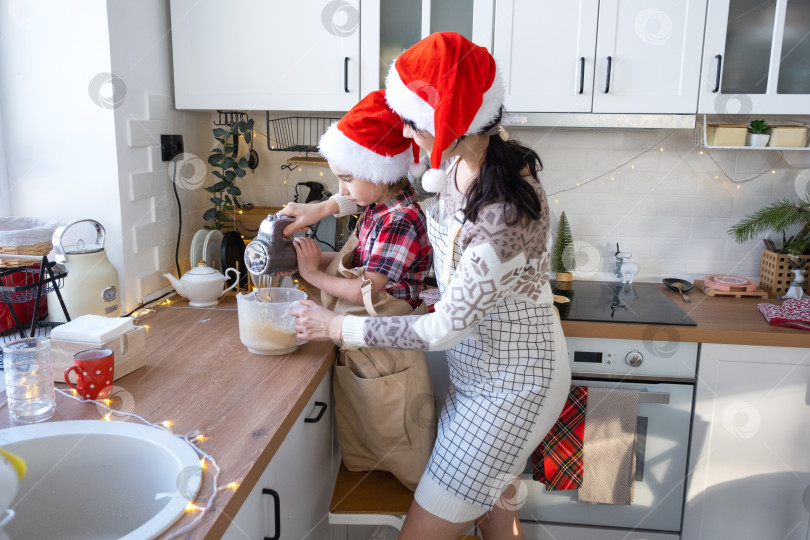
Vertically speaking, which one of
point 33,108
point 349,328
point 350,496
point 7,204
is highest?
point 33,108

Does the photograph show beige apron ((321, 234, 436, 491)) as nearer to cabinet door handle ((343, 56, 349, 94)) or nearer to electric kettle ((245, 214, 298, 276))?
electric kettle ((245, 214, 298, 276))

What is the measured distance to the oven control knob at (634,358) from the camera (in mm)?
1893

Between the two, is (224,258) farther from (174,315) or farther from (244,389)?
(244,389)

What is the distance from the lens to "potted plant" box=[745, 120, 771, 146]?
81.4 inches

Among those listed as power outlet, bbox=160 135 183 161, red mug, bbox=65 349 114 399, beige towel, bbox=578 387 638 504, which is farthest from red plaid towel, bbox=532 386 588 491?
power outlet, bbox=160 135 183 161

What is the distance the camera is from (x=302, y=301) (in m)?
1.42

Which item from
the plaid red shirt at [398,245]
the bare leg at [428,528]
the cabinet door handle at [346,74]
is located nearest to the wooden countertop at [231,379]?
the plaid red shirt at [398,245]

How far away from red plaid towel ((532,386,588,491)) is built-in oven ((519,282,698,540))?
71 millimetres

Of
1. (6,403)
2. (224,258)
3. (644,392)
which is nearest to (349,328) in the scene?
(6,403)

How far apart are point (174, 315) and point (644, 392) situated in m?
1.33

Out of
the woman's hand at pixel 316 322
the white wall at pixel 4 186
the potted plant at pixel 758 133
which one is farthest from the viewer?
the potted plant at pixel 758 133

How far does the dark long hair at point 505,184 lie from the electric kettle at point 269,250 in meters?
0.49

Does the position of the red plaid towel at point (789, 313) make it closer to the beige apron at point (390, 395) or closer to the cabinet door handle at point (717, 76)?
the cabinet door handle at point (717, 76)

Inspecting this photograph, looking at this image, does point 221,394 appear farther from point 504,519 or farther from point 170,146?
point 170,146
